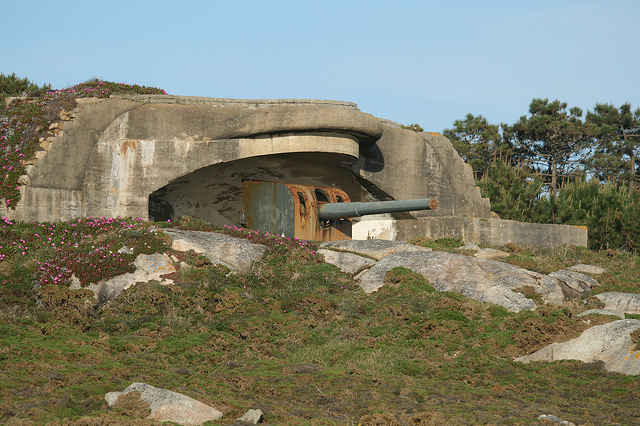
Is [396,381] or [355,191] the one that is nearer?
[396,381]

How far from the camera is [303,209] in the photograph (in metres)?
13.1

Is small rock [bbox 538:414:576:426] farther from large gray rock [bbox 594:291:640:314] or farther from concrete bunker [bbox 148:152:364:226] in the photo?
concrete bunker [bbox 148:152:364:226]

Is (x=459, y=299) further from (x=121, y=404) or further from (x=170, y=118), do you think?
(x=170, y=118)

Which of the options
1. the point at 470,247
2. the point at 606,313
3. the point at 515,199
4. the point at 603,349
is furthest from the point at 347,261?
the point at 515,199

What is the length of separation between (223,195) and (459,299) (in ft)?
27.4

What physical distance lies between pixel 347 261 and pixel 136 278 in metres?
4.08

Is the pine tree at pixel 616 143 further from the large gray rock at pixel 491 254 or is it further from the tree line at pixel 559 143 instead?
the large gray rock at pixel 491 254

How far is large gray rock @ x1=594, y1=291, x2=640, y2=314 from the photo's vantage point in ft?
36.2

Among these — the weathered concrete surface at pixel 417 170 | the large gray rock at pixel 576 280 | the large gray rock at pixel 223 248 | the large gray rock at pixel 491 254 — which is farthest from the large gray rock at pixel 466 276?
the weathered concrete surface at pixel 417 170

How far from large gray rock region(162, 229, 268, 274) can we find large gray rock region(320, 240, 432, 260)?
166 centimetres

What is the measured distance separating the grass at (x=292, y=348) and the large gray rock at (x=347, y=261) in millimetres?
367

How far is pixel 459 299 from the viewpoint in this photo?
1089 cm

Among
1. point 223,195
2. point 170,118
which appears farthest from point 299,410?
point 223,195

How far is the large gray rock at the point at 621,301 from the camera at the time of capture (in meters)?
11.0
